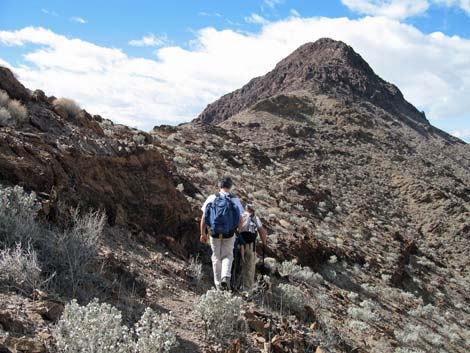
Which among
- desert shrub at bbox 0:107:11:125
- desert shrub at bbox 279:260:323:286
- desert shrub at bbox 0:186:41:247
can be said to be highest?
desert shrub at bbox 0:107:11:125

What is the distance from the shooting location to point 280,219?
49.1ft

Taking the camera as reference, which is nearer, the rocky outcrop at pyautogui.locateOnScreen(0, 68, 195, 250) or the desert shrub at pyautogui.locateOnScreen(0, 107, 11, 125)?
the rocky outcrop at pyautogui.locateOnScreen(0, 68, 195, 250)

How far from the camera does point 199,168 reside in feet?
55.4

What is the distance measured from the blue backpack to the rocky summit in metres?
0.94

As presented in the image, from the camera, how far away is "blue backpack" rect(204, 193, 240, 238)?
20.2 feet

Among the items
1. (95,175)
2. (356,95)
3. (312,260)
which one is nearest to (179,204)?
(95,175)

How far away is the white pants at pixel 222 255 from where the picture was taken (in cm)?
632

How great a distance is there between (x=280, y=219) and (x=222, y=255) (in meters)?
8.69

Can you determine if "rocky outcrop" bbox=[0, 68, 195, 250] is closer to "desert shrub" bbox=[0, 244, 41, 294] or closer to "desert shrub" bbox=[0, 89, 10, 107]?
"desert shrub" bbox=[0, 89, 10, 107]

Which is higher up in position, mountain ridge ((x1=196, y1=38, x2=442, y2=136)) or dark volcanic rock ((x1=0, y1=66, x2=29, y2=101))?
mountain ridge ((x1=196, y1=38, x2=442, y2=136))

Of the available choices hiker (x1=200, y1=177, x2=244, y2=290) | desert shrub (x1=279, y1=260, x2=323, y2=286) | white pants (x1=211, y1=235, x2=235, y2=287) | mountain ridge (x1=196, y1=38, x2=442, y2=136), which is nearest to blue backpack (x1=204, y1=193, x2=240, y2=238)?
hiker (x1=200, y1=177, x2=244, y2=290)

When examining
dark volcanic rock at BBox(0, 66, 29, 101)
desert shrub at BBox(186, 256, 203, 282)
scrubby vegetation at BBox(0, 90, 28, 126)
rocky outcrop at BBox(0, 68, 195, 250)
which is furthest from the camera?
dark volcanic rock at BBox(0, 66, 29, 101)

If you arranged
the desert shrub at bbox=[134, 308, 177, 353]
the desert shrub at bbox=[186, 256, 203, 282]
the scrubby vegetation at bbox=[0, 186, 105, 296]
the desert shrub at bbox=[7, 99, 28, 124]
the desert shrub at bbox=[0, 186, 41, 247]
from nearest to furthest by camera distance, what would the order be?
the desert shrub at bbox=[134, 308, 177, 353], the scrubby vegetation at bbox=[0, 186, 105, 296], the desert shrub at bbox=[0, 186, 41, 247], the desert shrub at bbox=[186, 256, 203, 282], the desert shrub at bbox=[7, 99, 28, 124]

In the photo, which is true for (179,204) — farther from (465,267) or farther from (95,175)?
(465,267)
